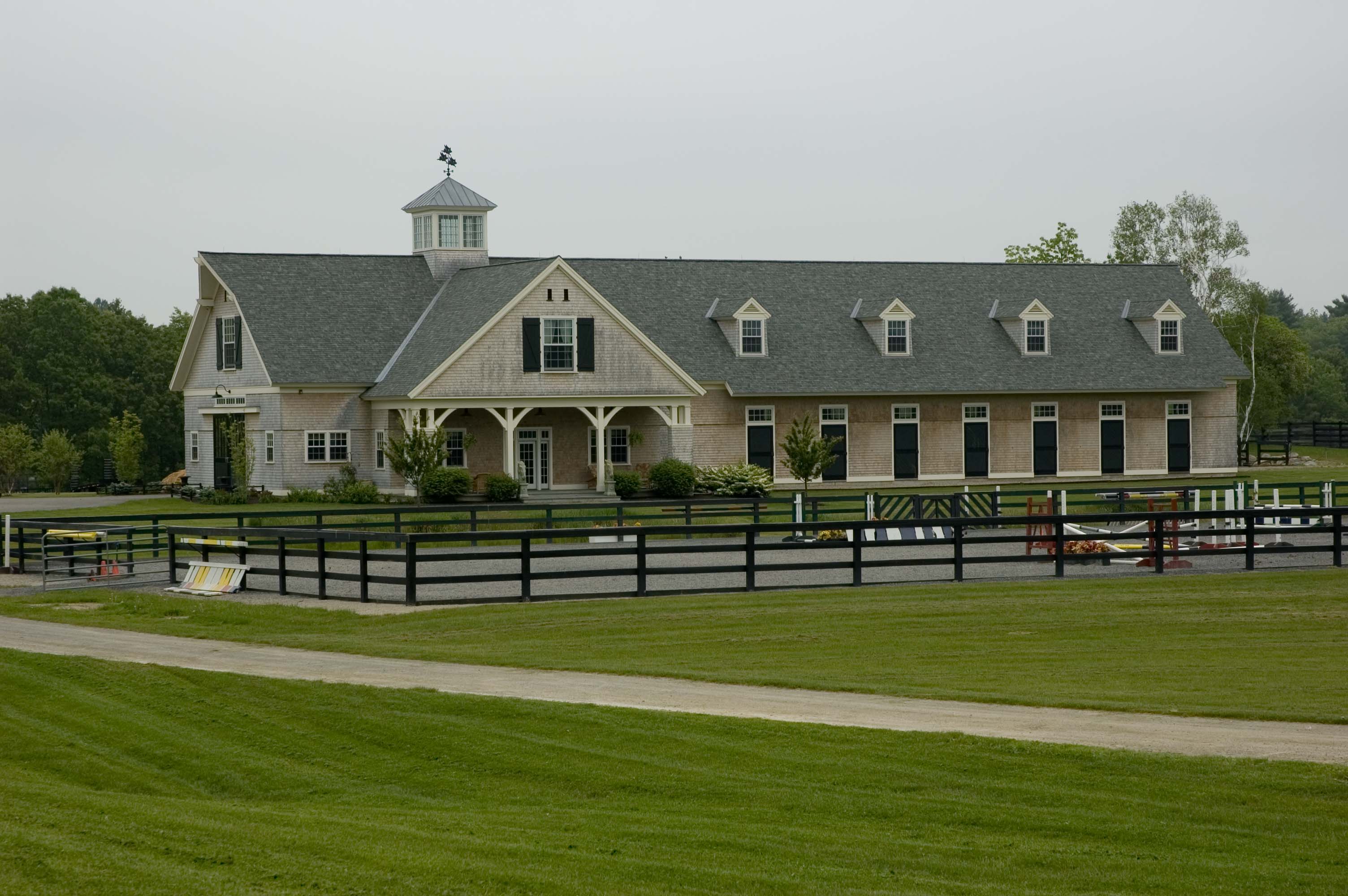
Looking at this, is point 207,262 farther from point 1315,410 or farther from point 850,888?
point 1315,410

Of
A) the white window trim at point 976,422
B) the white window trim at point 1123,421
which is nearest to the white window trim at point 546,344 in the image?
the white window trim at point 976,422

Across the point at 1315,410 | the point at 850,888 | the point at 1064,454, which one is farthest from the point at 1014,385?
the point at 1315,410

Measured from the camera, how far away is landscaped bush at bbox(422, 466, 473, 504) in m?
42.2

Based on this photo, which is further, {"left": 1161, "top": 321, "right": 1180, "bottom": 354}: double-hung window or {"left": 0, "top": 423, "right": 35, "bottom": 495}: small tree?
{"left": 0, "top": 423, "right": 35, "bottom": 495}: small tree

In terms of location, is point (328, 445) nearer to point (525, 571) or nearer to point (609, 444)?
point (609, 444)

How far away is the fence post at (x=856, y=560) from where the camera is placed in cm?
2266

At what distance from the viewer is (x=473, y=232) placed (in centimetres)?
5147

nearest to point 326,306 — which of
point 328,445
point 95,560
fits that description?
point 328,445

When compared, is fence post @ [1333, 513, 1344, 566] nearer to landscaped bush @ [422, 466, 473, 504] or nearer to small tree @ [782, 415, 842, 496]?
small tree @ [782, 415, 842, 496]

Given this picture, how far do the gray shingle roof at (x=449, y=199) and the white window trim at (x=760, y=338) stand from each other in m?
9.29

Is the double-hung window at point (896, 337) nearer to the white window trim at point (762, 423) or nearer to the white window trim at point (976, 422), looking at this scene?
the white window trim at point (976, 422)

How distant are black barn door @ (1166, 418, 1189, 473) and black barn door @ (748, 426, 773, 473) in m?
14.0

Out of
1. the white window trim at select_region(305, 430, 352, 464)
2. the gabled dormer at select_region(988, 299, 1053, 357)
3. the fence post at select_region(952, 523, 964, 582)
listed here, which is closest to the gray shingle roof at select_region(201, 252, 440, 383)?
the white window trim at select_region(305, 430, 352, 464)

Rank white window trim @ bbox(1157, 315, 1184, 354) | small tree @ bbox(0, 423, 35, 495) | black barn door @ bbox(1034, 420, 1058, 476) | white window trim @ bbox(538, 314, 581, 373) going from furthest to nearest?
small tree @ bbox(0, 423, 35, 495) → white window trim @ bbox(1157, 315, 1184, 354) → black barn door @ bbox(1034, 420, 1058, 476) → white window trim @ bbox(538, 314, 581, 373)
